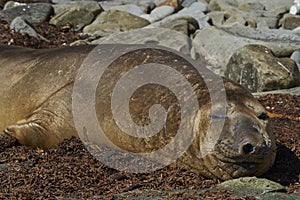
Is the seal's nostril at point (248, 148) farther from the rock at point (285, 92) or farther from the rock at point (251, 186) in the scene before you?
the rock at point (285, 92)

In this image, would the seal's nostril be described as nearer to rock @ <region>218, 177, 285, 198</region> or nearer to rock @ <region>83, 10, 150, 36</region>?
rock @ <region>218, 177, 285, 198</region>

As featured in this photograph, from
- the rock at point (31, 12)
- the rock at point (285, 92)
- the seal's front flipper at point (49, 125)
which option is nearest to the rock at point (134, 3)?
the rock at point (31, 12)

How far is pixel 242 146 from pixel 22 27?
752 centimetres

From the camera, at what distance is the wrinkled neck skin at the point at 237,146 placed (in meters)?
4.97

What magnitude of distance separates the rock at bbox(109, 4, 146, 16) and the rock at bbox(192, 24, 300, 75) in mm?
2638

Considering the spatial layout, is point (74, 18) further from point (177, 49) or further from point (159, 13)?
point (177, 49)

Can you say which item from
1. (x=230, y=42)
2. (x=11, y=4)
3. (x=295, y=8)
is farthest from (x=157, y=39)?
(x=295, y=8)


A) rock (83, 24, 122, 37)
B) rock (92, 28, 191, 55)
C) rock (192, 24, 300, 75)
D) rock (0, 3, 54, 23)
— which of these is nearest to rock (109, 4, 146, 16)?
rock (0, 3, 54, 23)

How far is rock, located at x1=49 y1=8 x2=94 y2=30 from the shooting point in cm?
1323

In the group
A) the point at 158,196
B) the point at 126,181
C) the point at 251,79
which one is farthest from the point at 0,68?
the point at 251,79

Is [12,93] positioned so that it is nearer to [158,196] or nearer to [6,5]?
[158,196]

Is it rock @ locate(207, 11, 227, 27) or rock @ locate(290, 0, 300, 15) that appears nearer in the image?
rock @ locate(207, 11, 227, 27)

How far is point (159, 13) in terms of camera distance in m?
14.5

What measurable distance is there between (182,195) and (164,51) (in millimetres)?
1843
